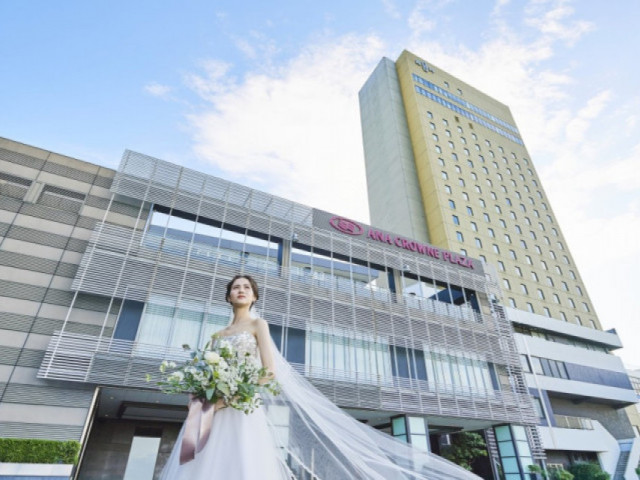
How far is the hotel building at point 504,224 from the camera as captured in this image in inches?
1337

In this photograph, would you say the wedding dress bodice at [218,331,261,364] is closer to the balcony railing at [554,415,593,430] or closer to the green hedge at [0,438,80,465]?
the green hedge at [0,438,80,465]

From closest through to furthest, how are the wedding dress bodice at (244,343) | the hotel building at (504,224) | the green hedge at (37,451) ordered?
the wedding dress bodice at (244,343) < the green hedge at (37,451) < the hotel building at (504,224)

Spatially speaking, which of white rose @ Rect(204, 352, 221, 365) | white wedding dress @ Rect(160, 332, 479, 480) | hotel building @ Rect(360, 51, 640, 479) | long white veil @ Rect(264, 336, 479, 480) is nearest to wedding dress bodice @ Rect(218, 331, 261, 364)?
white wedding dress @ Rect(160, 332, 479, 480)

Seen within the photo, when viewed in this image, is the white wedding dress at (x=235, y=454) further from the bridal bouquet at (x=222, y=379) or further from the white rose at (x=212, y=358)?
the white rose at (x=212, y=358)

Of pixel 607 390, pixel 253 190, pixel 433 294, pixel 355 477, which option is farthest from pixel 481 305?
pixel 355 477

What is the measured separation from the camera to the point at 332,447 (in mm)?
5039

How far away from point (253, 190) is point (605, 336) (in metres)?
44.0

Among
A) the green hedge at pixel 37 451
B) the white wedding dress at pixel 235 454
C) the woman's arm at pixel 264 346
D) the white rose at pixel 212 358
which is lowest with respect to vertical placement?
the white wedding dress at pixel 235 454

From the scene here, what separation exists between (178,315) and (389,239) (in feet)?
49.1

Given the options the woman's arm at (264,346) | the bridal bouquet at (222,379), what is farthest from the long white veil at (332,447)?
the bridal bouquet at (222,379)

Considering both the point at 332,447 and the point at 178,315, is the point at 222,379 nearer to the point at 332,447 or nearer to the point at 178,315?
the point at 332,447

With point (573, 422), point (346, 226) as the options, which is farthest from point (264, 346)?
point (573, 422)

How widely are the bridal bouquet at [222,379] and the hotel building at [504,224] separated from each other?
26548 millimetres

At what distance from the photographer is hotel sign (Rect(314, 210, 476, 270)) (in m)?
25.0
